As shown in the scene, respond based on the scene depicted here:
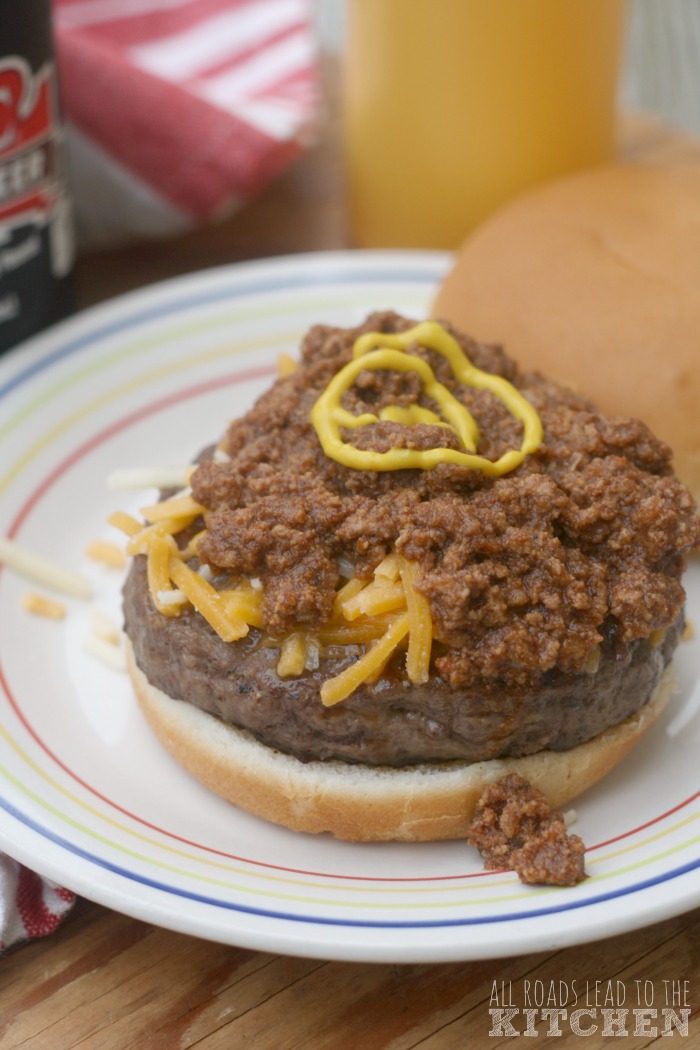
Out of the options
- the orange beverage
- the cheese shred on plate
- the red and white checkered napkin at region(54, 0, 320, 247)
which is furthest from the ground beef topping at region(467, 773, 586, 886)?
the red and white checkered napkin at region(54, 0, 320, 247)

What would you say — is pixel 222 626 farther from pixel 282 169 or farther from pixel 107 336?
pixel 282 169

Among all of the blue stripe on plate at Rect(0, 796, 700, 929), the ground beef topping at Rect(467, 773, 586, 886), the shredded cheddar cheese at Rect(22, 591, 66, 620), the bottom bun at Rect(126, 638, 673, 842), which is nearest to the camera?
the blue stripe on plate at Rect(0, 796, 700, 929)

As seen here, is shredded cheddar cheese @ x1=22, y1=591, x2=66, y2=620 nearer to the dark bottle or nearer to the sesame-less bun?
the dark bottle

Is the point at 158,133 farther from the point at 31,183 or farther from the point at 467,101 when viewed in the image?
the point at 467,101

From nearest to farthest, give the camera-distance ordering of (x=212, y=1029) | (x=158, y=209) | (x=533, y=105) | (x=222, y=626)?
1. (x=212, y=1029)
2. (x=222, y=626)
3. (x=533, y=105)
4. (x=158, y=209)

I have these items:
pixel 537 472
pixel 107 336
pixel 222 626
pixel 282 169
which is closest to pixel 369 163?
pixel 282 169

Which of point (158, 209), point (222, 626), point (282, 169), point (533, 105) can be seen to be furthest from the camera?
point (282, 169)

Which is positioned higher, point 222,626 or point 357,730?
point 222,626

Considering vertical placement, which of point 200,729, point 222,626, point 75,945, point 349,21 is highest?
point 349,21
